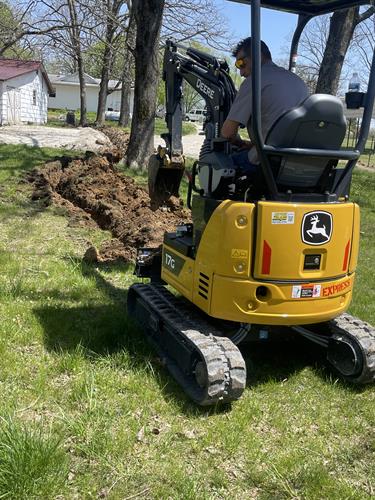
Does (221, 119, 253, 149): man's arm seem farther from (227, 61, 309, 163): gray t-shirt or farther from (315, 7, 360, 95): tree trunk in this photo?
(315, 7, 360, 95): tree trunk

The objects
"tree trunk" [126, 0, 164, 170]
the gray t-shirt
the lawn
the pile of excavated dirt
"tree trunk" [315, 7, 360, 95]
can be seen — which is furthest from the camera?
"tree trunk" [315, 7, 360, 95]

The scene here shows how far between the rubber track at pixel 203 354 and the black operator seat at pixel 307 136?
3.94 feet

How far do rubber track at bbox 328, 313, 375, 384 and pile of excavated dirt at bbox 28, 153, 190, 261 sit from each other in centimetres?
310

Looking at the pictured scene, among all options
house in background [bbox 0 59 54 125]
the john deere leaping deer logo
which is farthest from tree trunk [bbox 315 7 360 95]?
house in background [bbox 0 59 54 125]

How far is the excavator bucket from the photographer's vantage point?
5.52 metres

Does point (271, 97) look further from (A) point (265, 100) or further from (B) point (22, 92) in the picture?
(B) point (22, 92)

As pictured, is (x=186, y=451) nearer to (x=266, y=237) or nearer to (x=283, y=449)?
(x=283, y=449)

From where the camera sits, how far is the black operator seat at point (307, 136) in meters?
3.66

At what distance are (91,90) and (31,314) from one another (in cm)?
6703

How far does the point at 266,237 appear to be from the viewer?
3.74 meters

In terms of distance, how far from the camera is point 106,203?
9227 mm

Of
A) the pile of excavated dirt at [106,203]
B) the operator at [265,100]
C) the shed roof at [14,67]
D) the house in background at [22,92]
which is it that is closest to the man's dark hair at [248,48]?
the operator at [265,100]

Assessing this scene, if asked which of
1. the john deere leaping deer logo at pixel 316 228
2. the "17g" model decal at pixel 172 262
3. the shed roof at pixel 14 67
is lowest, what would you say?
the "17g" model decal at pixel 172 262

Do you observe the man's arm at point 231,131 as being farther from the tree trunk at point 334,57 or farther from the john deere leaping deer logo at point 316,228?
the tree trunk at point 334,57
